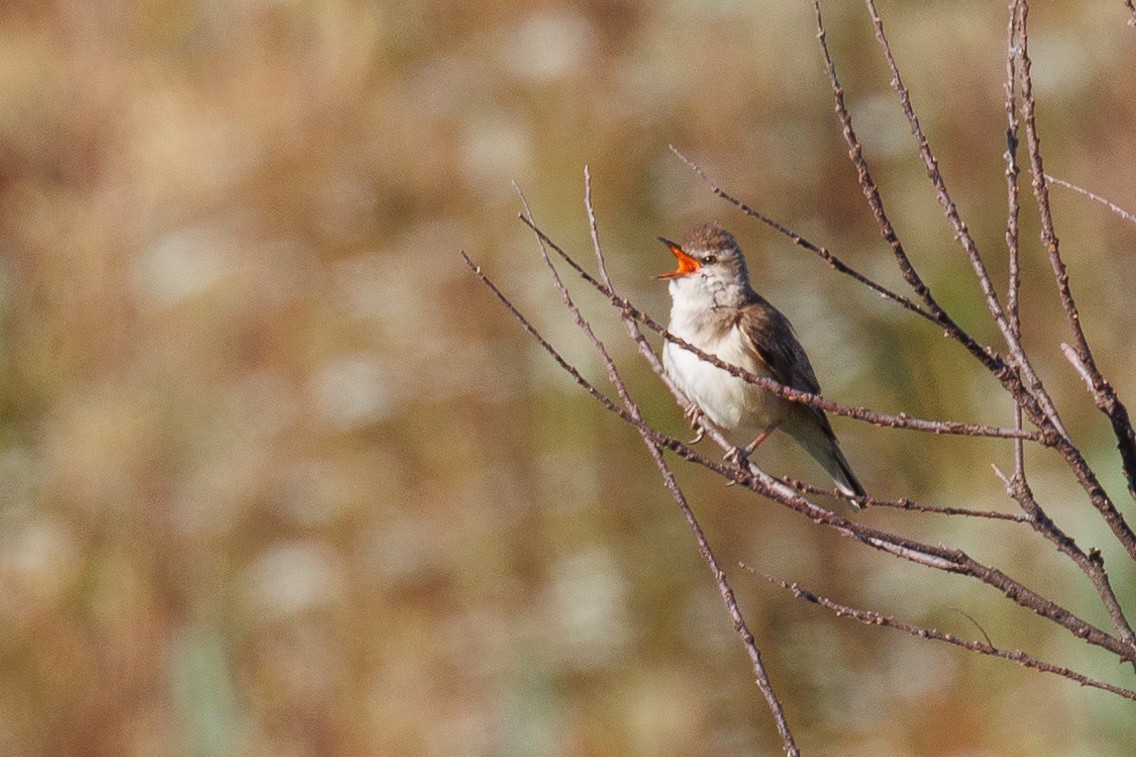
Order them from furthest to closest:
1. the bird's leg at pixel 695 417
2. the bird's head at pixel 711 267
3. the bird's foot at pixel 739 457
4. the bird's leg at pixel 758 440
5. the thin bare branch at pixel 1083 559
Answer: the bird's head at pixel 711 267 → the bird's leg at pixel 758 440 → the bird's leg at pixel 695 417 → the bird's foot at pixel 739 457 → the thin bare branch at pixel 1083 559

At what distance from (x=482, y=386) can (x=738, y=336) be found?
13.7ft

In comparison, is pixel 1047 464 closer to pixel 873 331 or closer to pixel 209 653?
pixel 873 331

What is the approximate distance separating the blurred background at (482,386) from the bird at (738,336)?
10.2 feet

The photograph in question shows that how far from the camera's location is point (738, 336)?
5.21m

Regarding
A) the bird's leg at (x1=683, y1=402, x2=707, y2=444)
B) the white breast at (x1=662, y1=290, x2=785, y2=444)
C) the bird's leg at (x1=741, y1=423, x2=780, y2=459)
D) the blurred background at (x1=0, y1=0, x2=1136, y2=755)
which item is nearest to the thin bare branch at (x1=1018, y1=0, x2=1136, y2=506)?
the bird's leg at (x1=683, y1=402, x2=707, y2=444)

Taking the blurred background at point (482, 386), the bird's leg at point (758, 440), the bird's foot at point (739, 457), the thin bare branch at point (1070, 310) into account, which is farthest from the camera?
the blurred background at point (482, 386)

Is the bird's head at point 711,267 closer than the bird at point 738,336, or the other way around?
the bird at point 738,336

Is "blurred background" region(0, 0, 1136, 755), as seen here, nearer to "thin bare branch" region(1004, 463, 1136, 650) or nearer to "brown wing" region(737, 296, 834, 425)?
"brown wing" region(737, 296, 834, 425)

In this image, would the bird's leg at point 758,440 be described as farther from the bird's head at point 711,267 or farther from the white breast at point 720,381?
the bird's head at point 711,267

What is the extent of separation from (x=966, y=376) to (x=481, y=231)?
2.92 metres

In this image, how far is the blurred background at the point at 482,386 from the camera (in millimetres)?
8828

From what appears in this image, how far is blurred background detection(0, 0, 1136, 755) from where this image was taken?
883 cm

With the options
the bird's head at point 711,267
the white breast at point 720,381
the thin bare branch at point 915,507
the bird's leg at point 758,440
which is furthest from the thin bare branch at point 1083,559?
the bird's head at point 711,267

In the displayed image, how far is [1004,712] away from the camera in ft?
28.7
